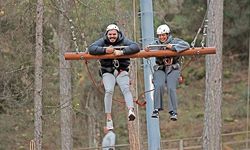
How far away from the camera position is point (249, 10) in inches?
1056

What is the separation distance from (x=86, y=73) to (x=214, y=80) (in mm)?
6774

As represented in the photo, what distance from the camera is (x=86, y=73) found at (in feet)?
69.2

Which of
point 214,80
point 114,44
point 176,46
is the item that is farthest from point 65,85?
point 176,46

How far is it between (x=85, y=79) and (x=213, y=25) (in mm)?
7950

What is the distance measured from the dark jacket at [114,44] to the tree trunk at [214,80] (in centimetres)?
623

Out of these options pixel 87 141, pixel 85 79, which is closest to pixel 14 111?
pixel 85 79

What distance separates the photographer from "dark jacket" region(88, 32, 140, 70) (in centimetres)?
876

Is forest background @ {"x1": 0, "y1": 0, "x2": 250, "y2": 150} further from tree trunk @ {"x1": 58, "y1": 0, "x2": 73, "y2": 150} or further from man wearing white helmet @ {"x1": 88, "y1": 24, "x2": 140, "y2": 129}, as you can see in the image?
man wearing white helmet @ {"x1": 88, "y1": 24, "x2": 140, "y2": 129}

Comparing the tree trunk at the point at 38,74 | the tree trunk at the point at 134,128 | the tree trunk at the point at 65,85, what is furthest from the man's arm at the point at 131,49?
the tree trunk at the point at 65,85

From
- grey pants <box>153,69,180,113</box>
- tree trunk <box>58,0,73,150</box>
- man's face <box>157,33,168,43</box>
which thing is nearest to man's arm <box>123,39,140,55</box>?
man's face <box>157,33,168,43</box>

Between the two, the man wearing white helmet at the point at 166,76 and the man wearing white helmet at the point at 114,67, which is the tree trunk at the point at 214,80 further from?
the man wearing white helmet at the point at 114,67

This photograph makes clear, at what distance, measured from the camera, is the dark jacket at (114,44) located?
8.76 meters

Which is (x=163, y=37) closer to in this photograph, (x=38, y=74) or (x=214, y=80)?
(x=38, y=74)

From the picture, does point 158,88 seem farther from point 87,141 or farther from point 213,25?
point 87,141
